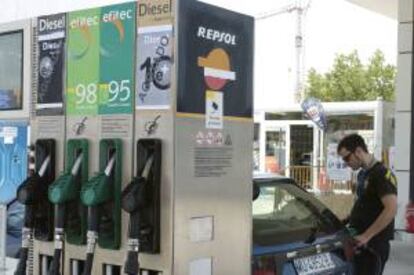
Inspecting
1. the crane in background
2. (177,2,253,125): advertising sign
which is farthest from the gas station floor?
the crane in background

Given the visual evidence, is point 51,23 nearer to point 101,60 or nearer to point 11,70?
point 101,60

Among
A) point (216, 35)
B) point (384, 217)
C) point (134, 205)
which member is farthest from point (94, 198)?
point (384, 217)

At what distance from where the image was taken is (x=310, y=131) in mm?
22266

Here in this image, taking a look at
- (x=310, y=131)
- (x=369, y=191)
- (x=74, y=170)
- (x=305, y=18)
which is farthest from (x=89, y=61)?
(x=305, y=18)

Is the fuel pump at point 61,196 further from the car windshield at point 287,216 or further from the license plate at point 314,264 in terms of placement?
the license plate at point 314,264

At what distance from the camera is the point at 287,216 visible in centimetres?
530

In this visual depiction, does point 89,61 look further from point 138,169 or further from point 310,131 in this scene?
point 310,131

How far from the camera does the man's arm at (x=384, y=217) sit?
532 cm

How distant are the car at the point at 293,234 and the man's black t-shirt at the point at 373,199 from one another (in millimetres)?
145

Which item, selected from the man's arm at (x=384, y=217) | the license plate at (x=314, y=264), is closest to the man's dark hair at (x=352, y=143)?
the man's arm at (x=384, y=217)

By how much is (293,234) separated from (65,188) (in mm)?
2156

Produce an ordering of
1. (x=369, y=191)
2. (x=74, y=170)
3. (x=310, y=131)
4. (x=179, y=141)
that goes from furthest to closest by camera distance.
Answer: (x=310, y=131)
(x=369, y=191)
(x=74, y=170)
(x=179, y=141)

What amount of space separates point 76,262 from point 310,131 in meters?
19.1

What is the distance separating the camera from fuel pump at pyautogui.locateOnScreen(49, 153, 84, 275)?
341 cm
